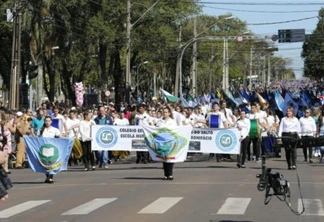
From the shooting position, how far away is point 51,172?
20.2 meters

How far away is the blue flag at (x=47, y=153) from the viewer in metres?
20.2

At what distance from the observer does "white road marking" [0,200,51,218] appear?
1444 cm

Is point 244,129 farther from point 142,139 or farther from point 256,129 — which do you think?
point 142,139

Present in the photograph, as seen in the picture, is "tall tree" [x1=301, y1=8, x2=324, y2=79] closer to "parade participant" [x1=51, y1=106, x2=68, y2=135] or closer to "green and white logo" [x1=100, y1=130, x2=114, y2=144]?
"parade participant" [x1=51, y1=106, x2=68, y2=135]

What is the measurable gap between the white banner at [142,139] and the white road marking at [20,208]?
8.68 metres

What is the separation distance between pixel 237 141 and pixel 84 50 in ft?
116

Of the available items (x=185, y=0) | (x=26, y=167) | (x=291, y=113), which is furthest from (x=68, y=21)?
(x=291, y=113)

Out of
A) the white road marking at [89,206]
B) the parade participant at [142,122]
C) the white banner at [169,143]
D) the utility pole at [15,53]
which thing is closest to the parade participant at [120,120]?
the parade participant at [142,122]

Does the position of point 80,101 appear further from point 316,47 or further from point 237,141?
point 316,47

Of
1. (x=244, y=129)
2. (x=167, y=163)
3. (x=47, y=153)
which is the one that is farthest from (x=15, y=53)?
(x=167, y=163)

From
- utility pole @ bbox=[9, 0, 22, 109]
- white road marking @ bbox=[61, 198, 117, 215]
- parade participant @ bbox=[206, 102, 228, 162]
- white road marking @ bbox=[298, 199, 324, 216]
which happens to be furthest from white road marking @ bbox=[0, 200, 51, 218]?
utility pole @ bbox=[9, 0, 22, 109]

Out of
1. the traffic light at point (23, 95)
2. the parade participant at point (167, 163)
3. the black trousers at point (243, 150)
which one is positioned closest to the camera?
the parade participant at point (167, 163)

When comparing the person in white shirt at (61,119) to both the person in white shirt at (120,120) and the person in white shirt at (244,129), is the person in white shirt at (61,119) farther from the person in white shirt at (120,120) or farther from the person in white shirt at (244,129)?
the person in white shirt at (244,129)

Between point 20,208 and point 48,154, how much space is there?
495 cm
